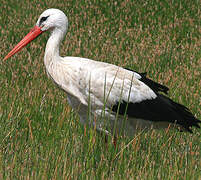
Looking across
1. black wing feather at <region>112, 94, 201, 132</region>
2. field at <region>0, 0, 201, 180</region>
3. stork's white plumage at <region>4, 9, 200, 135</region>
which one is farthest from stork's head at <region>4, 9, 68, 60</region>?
black wing feather at <region>112, 94, 201, 132</region>

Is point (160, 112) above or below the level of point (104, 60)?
below

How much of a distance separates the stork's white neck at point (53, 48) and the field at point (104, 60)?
0.51 meters

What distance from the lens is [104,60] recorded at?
7125 millimetres

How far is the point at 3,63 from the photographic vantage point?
268 inches

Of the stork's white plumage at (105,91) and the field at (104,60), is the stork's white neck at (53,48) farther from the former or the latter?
the field at (104,60)

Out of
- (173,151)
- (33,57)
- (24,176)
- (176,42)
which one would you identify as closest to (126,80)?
(173,151)

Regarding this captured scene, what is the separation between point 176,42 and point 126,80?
3.91 meters

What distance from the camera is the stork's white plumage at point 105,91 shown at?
180 inches

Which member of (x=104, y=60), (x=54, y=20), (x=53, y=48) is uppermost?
(x=54, y=20)

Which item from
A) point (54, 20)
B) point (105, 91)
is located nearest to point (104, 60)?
point (54, 20)

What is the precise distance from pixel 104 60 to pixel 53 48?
2419 millimetres

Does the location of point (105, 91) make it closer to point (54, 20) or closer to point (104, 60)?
point (54, 20)

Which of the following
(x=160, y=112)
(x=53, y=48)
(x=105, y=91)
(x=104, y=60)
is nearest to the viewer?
(x=105, y=91)

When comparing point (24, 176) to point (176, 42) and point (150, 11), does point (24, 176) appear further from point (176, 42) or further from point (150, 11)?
point (150, 11)
